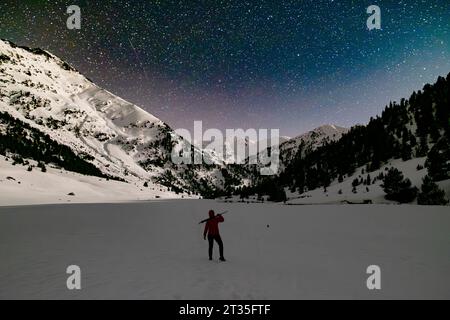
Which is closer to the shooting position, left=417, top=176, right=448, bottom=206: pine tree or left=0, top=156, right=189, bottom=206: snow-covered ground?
left=417, top=176, right=448, bottom=206: pine tree

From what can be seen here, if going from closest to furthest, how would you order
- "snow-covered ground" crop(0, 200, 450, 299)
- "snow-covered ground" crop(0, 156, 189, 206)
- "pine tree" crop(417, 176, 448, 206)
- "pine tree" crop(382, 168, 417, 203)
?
1. "snow-covered ground" crop(0, 200, 450, 299)
2. "pine tree" crop(417, 176, 448, 206)
3. "pine tree" crop(382, 168, 417, 203)
4. "snow-covered ground" crop(0, 156, 189, 206)

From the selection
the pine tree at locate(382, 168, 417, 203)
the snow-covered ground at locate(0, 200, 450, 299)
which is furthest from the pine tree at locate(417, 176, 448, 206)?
the snow-covered ground at locate(0, 200, 450, 299)

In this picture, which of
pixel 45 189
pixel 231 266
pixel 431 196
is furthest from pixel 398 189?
pixel 45 189

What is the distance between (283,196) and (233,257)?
8454 centimetres

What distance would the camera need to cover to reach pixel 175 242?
18109mm

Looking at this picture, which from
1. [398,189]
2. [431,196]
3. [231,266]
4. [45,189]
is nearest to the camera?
[231,266]

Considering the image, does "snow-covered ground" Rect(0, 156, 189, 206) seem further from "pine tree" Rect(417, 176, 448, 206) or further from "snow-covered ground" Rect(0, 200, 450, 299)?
"pine tree" Rect(417, 176, 448, 206)

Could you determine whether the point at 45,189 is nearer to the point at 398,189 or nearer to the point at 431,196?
the point at 398,189

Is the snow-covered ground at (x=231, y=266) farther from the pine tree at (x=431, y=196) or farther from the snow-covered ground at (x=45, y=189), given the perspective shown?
the snow-covered ground at (x=45, y=189)

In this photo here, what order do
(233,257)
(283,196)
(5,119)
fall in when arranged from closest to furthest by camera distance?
(233,257)
(283,196)
(5,119)

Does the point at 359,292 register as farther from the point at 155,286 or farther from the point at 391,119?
the point at 391,119

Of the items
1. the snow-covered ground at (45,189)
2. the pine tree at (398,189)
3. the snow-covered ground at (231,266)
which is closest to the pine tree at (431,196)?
the pine tree at (398,189)

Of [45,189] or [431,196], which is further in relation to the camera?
[45,189]
